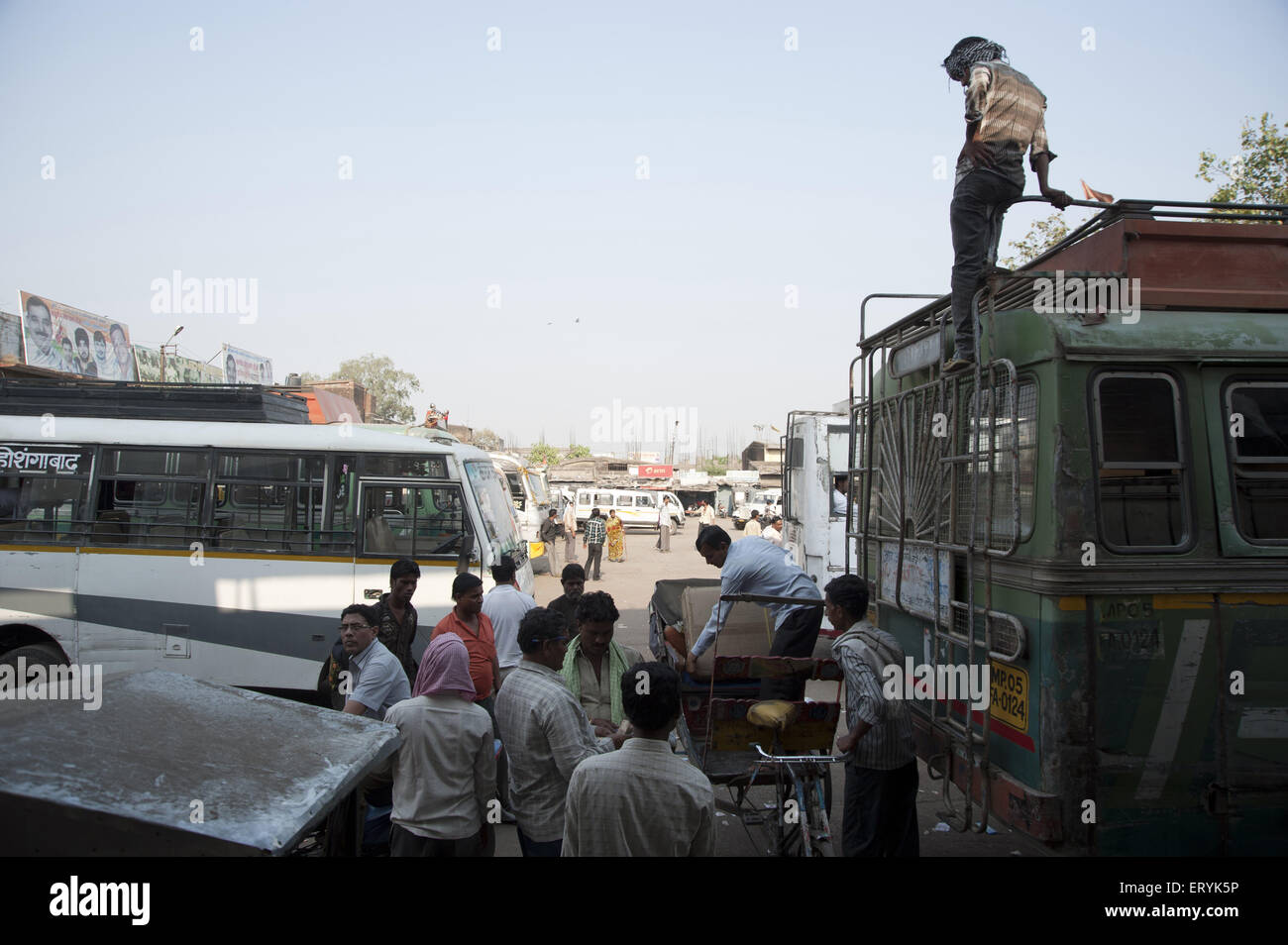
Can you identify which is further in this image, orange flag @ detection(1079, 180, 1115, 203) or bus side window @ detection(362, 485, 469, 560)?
bus side window @ detection(362, 485, 469, 560)

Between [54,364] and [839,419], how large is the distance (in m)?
22.5

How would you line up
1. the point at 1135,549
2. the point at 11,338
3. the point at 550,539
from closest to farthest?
1. the point at 1135,549
2. the point at 11,338
3. the point at 550,539

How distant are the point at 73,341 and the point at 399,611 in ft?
80.2

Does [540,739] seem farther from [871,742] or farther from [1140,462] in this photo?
[1140,462]

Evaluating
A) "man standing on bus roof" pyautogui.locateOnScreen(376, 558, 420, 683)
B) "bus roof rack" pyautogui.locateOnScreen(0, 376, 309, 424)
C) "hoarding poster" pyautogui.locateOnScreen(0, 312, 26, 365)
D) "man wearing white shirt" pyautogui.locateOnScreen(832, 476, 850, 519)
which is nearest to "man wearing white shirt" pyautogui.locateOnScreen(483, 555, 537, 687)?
"man standing on bus roof" pyautogui.locateOnScreen(376, 558, 420, 683)

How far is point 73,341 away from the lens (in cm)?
2416

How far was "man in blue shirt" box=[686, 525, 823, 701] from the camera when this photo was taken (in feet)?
17.5

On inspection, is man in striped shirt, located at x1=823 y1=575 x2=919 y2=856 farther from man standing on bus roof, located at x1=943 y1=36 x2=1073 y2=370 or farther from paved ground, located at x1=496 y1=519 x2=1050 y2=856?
man standing on bus roof, located at x1=943 y1=36 x2=1073 y2=370

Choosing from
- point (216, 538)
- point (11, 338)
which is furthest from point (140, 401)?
point (11, 338)

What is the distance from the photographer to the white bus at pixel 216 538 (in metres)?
7.80

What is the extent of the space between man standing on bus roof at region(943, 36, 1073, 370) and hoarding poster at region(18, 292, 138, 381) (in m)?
22.9

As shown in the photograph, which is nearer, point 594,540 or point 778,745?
point 778,745
